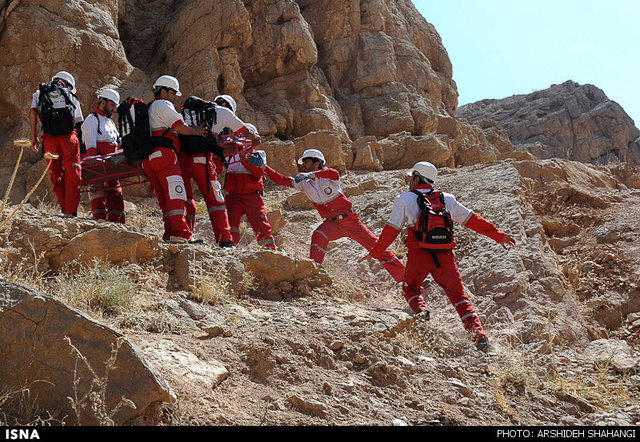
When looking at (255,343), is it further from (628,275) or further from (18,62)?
(18,62)

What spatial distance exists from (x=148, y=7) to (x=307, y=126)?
670cm

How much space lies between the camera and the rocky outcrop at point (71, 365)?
287 centimetres

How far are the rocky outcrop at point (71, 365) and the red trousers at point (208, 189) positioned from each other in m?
3.31

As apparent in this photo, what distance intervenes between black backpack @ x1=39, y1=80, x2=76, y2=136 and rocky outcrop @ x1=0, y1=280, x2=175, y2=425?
4062mm

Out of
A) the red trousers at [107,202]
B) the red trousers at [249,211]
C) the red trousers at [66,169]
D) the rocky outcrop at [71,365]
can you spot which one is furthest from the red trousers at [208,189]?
the rocky outcrop at [71,365]

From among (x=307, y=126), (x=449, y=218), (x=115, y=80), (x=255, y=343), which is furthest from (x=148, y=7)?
(x=255, y=343)

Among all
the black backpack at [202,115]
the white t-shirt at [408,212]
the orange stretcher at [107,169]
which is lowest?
the white t-shirt at [408,212]

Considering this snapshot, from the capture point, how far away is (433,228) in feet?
19.8

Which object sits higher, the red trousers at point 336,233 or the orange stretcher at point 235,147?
the orange stretcher at point 235,147

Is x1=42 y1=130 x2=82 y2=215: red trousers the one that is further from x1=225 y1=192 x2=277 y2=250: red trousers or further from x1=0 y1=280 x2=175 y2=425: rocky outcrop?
x1=0 y1=280 x2=175 y2=425: rocky outcrop

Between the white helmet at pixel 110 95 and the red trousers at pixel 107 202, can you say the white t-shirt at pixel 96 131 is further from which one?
the red trousers at pixel 107 202

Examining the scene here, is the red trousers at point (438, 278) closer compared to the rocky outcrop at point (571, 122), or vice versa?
the red trousers at point (438, 278)

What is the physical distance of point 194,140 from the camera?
21.3 feet

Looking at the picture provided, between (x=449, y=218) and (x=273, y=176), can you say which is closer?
(x=449, y=218)
